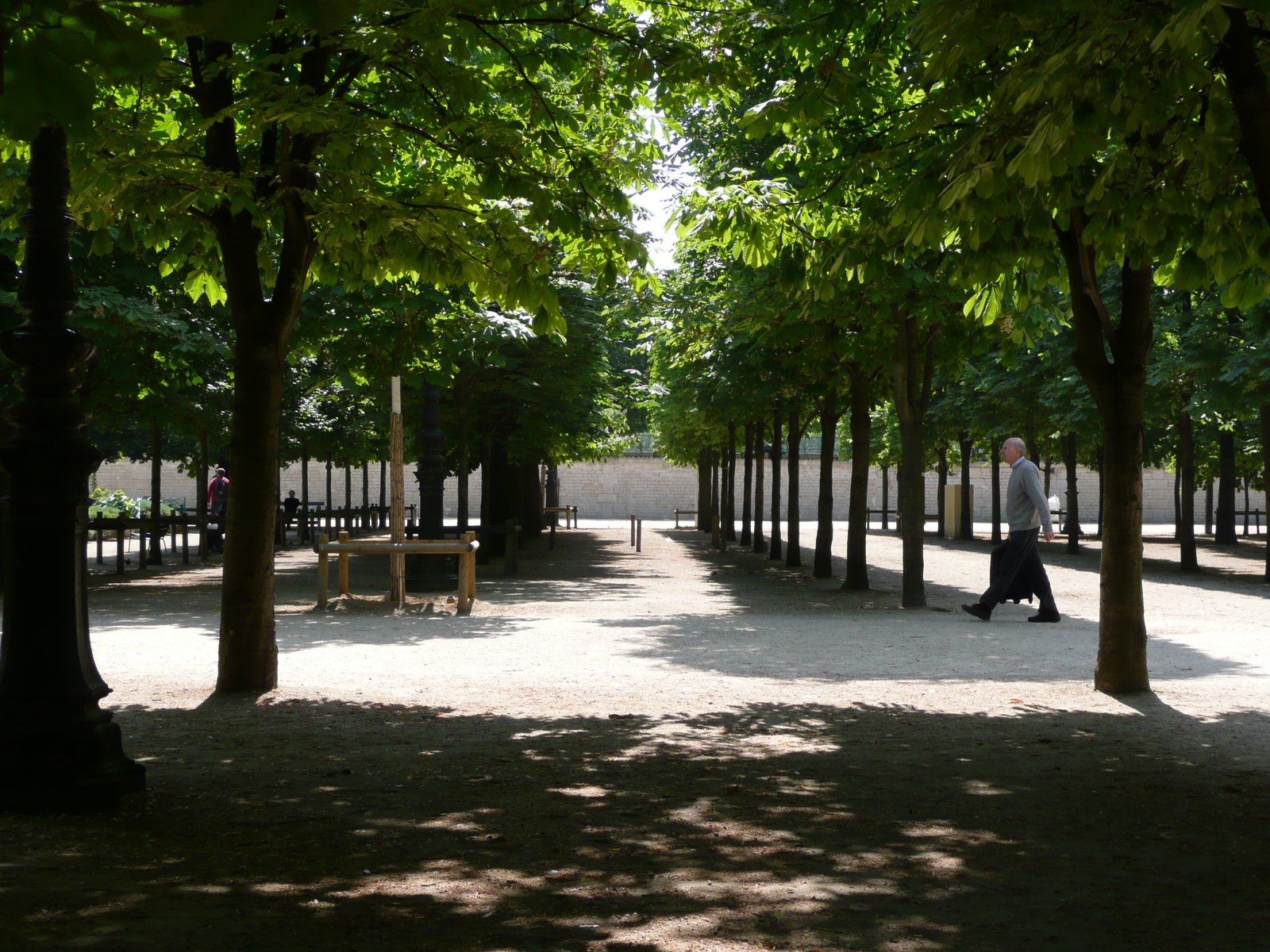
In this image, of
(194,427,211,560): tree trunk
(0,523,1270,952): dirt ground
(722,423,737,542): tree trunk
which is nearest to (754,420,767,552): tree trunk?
(722,423,737,542): tree trunk

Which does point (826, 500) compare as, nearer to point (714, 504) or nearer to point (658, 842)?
point (714, 504)

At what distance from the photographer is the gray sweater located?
13312 mm

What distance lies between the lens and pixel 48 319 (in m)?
5.36

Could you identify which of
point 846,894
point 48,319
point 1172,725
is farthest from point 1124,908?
point 48,319

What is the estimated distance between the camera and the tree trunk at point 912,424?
1505 cm

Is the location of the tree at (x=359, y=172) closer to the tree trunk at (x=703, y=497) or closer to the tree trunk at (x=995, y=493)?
the tree trunk at (x=995, y=493)

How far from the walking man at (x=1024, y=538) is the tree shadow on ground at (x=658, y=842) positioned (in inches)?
235

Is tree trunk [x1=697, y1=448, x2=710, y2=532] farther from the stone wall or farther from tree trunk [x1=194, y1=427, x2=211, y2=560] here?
tree trunk [x1=194, y1=427, x2=211, y2=560]

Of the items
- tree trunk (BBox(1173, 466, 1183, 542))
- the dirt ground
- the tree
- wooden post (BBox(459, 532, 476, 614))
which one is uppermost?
the tree

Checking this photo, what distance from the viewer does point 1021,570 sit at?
13523 millimetres

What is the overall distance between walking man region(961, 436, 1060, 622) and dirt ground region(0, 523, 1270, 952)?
1911 mm

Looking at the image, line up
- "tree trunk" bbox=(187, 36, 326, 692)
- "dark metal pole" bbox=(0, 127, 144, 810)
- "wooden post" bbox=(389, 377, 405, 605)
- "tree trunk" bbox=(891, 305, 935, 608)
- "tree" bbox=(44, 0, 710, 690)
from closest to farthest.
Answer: "dark metal pole" bbox=(0, 127, 144, 810) < "tree" bbox=(44, 0, 710, 690) < "tree trunk" bbox=(187, 36, 326, 692) < "wooden post" bbox=(389, 377, 405, 605) < "tree trunk" bbox=(891, 305, 935, 608)

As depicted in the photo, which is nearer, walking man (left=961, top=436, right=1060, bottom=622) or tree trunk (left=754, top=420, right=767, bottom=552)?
walking man (left=961, top=436, right=1060, bottom=622)

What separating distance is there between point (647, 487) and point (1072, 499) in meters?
38.7
